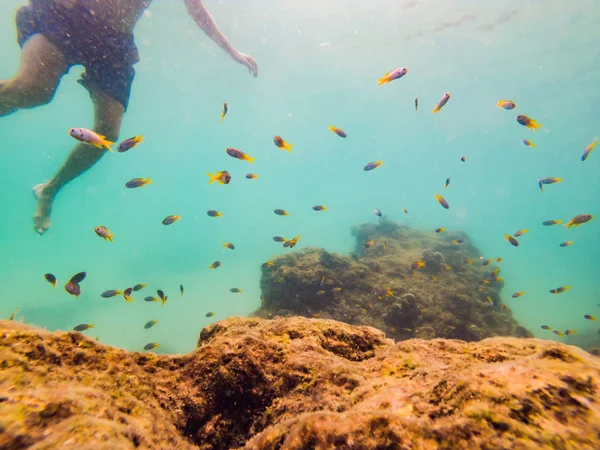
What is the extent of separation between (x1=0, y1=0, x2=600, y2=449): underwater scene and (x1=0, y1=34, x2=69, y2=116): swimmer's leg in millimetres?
25

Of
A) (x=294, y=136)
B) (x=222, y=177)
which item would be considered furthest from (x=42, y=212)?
(x=294, y=136)

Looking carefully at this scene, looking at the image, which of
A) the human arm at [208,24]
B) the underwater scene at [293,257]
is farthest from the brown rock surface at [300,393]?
the human arm at [208,24]

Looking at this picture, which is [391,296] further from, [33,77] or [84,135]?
[33,77]

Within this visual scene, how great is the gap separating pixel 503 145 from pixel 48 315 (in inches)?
4218

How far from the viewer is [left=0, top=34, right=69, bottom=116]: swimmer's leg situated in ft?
13.5

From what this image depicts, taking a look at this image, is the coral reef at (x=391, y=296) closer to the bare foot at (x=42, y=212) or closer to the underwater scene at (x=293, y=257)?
the underwater scene at (x=293, y=257)

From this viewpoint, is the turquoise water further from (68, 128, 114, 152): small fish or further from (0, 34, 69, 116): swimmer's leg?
(0, 34, 69, 116): swimmer's leg

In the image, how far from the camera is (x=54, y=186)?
548 centimetres

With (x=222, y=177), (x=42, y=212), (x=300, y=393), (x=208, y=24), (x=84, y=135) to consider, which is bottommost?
(x=300, y=393)

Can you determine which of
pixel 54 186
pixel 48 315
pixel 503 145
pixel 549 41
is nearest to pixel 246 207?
pixel 503 145

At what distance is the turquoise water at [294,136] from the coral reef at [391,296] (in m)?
15.3

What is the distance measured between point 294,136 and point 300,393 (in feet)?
311

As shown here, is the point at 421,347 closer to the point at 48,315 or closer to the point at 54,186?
the point at 54,186

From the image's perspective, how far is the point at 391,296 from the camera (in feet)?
33.0
